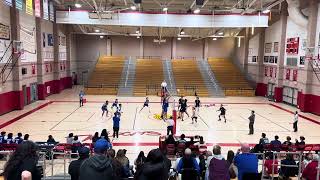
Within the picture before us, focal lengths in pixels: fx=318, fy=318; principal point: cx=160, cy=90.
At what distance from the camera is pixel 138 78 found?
137 ft

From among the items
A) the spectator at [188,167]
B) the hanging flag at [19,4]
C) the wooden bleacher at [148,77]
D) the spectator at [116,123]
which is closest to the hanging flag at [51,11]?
the hanging flag at [19,4]

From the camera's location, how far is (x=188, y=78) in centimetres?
4212

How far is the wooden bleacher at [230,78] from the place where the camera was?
38.3m

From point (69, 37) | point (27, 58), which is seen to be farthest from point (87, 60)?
point (27, 58)

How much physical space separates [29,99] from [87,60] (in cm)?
1970

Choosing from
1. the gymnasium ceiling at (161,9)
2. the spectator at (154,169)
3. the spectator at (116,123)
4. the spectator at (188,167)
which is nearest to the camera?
the spectator at (154,169)

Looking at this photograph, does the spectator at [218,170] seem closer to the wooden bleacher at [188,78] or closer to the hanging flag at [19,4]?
the hanging flag at [19,4]

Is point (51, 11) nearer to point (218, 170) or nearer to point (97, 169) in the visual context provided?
point (218, 170)

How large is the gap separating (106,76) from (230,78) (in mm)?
16487

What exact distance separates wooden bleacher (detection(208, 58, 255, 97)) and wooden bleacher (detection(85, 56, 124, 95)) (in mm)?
13354

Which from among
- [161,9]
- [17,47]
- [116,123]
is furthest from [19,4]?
[161,9]

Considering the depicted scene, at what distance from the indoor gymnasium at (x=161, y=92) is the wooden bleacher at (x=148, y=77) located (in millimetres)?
154

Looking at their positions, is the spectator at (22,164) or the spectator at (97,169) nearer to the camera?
the spectator at (97,169)

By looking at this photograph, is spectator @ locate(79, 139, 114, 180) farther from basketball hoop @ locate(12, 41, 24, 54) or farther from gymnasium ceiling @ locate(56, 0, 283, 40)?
gymnasium ceiling @ locate(56, 0, 283, 40)
